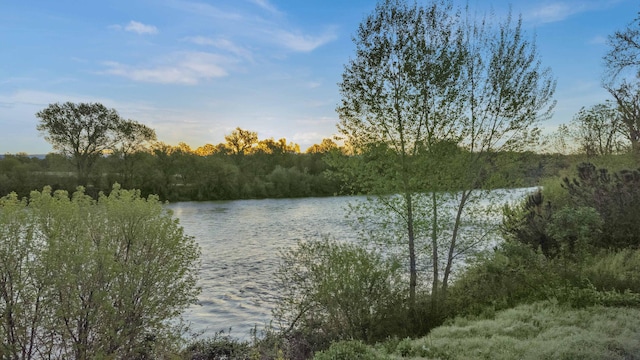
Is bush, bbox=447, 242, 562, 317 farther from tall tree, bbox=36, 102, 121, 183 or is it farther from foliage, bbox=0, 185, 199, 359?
tall tree, bbox=36, 102, 121, 183

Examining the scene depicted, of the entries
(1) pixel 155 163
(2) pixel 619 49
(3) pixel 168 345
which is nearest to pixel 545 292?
(3) pixel 168 345

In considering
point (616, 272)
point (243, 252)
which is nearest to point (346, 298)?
point (616, 272)

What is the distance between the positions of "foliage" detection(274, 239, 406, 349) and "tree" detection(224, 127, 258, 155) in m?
64.0

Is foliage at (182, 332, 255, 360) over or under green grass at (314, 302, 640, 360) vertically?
under

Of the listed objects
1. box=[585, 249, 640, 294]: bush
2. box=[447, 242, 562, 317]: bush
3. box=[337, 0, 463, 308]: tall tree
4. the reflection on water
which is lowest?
the reflection on water

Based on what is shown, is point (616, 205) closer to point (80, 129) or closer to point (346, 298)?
point (346, 298)

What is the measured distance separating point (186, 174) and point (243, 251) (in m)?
38.9

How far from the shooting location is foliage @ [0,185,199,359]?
6672 millimetres

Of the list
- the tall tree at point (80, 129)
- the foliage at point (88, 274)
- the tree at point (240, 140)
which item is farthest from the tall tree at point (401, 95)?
the tree at point (240, 140)

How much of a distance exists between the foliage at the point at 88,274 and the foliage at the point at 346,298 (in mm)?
2690

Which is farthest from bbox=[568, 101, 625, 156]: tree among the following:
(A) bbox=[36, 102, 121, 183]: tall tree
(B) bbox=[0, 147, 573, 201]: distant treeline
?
(A) bbox=[36, 102, 121, 183]: tall tree

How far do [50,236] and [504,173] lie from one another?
1030 cm

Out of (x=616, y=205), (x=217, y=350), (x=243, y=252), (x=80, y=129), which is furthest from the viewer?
(x=80, y=129)

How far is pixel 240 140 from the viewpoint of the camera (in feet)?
238
